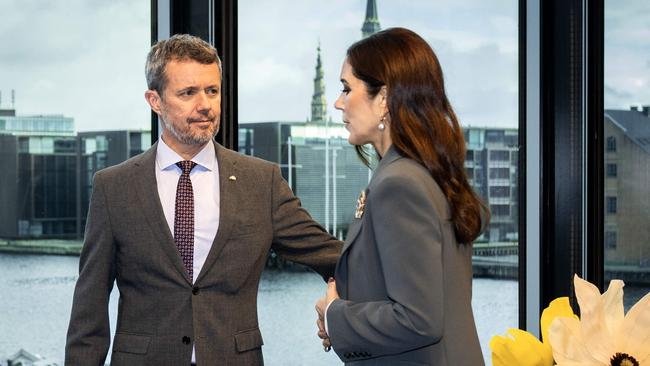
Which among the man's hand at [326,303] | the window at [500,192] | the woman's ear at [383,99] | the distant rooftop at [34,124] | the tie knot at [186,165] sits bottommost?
the man's hand at [326,303]

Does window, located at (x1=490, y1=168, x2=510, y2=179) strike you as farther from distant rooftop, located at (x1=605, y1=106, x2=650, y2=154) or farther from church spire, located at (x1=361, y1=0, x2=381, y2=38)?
church spire, located at (x1=361, y1=0, x2=381, y2=38)

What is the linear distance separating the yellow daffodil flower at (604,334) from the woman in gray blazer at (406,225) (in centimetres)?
71

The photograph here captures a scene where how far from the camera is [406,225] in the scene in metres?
1.59

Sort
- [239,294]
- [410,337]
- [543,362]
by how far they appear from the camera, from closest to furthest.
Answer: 1. [543,362]
2. [410,337]
3. [239,294]

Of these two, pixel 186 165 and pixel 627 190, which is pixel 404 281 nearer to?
pixel 186 165

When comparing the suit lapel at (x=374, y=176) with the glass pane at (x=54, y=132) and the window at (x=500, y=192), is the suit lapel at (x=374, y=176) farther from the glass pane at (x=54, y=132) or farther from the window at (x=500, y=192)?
the window at (x=500, y=192)

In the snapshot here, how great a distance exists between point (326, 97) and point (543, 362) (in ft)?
6.86

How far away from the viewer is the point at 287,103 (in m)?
2.92

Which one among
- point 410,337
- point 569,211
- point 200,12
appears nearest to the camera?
point 410,337

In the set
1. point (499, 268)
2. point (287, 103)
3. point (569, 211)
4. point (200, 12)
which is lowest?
point (499, 268)

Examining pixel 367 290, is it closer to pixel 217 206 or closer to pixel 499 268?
pixel 217 206

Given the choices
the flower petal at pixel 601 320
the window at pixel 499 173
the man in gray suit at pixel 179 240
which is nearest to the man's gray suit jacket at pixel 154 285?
the man in gray suit at pixel 179 240

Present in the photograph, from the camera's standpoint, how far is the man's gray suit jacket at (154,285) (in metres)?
1.98

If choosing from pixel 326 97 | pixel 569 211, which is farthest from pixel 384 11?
pixel 569 211
